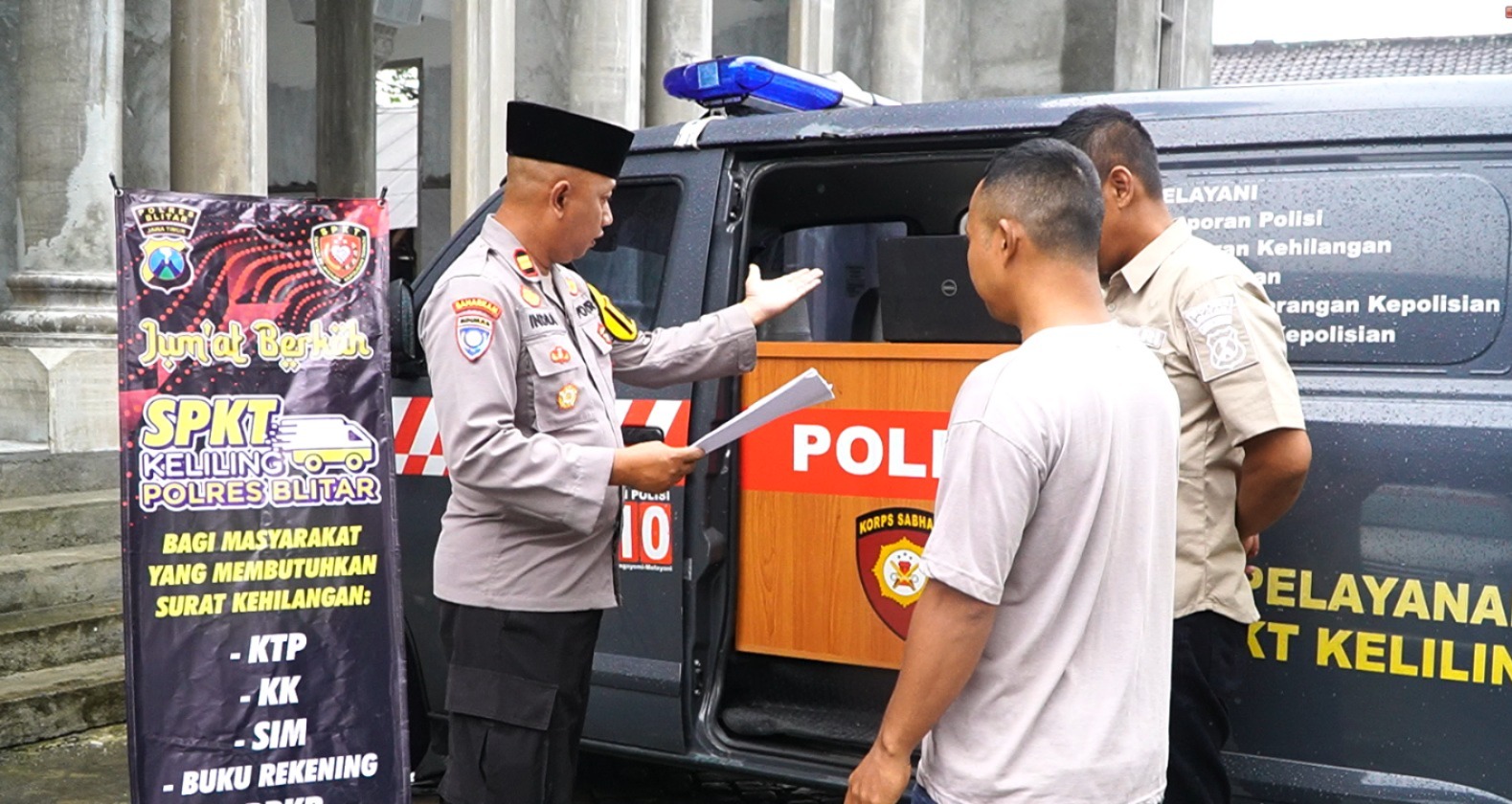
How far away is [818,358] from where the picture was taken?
3.63 metres

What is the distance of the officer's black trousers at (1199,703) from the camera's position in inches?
106

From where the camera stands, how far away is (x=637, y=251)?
4035 millimetres

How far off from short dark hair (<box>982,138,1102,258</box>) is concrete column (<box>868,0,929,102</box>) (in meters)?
12.0

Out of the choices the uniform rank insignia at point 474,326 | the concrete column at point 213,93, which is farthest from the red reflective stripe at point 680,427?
the concrete column at point 213,93

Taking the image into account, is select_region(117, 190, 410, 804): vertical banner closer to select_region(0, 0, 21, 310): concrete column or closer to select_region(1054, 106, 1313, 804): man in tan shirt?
select_region(1054, 106, 1313, 804): man in tan shirt

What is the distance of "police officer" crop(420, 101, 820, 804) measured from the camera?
8.92ft

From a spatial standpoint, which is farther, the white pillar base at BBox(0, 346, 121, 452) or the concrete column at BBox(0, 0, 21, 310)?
the concrete column at BBox(0, 0, 21, 310)

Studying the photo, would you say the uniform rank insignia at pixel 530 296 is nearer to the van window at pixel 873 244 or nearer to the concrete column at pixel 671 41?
the van window at pixel 873 244

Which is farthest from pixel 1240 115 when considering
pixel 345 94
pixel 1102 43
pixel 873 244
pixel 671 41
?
pixel 1102 43

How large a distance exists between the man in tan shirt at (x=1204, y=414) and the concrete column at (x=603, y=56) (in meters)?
7.78

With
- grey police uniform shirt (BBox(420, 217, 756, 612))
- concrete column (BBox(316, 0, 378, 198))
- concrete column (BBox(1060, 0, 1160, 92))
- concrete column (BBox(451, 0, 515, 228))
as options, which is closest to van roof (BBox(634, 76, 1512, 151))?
grey police uniform shirt (BBox(420, 217, 756, 612))

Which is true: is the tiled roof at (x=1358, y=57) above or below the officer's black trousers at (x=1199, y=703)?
above

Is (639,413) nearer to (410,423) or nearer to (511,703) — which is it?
(410,423)

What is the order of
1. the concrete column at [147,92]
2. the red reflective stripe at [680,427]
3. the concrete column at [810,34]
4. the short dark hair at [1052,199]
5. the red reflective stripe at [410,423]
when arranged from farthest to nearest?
the concrete column at [810,34], the concrete column at [147,92], the red reflective stripe at [410,423], the red reflective stripe at [680,427], the short dark hair at [1052,199]
